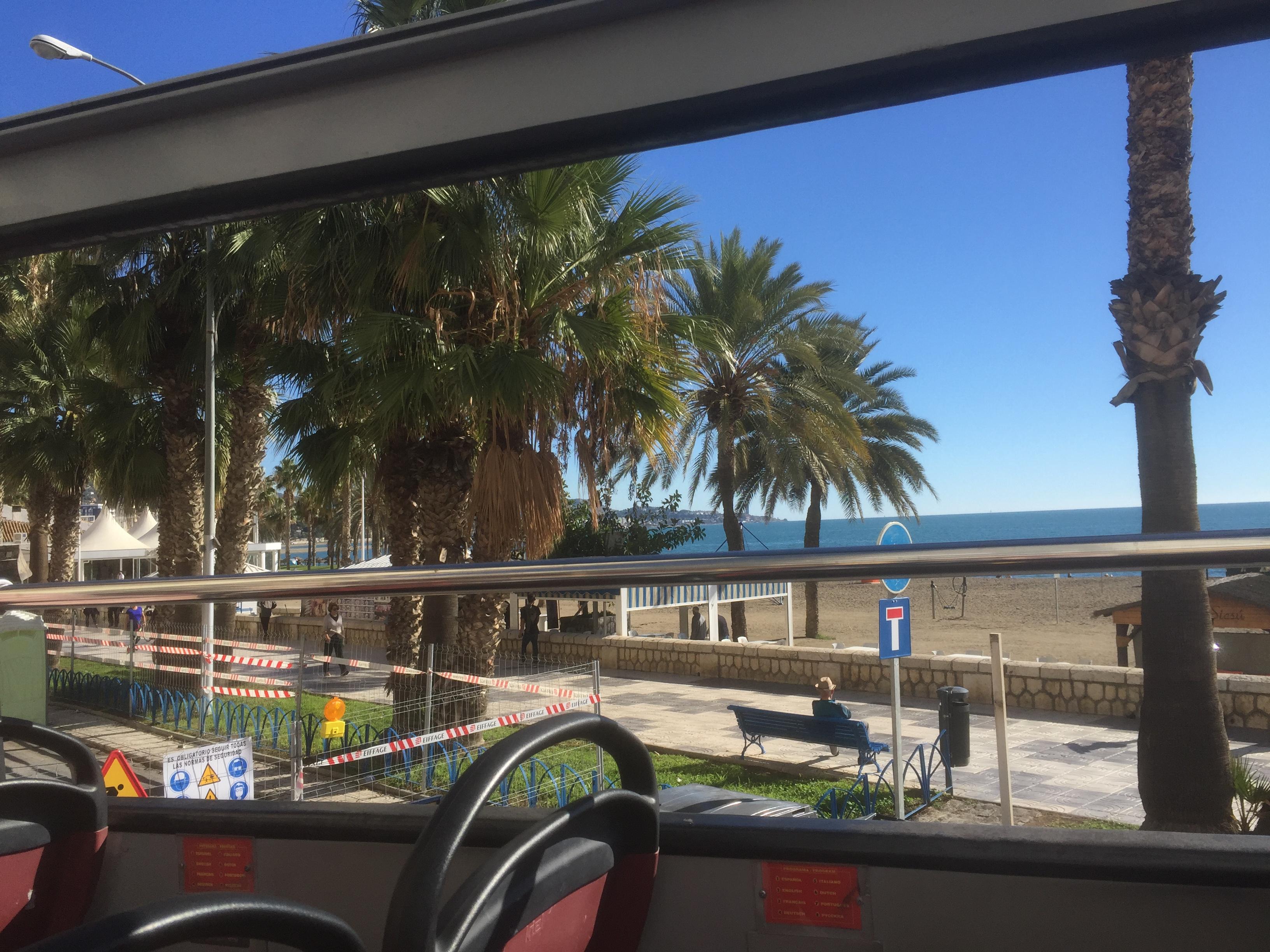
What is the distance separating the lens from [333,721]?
6.28 meters

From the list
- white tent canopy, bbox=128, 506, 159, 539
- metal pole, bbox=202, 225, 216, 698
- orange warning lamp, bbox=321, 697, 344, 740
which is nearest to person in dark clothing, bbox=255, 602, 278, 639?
metal pole, bbox=202, 225, 216, 698

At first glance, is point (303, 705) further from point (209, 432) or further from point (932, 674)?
point (209, 432)

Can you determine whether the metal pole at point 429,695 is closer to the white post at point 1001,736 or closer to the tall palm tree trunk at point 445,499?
the tall palm tree trunk at point 445,499

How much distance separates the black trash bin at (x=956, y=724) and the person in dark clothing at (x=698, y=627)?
1301 cm

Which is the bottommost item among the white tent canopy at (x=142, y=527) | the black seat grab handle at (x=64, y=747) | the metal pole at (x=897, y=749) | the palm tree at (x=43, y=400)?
the metal pole at (x=897, y=749)

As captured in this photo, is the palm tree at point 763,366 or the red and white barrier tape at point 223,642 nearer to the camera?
the red and white barrier tape at point 223,642

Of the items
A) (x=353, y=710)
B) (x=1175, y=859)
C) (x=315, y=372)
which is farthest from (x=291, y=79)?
(x=315, y=372)

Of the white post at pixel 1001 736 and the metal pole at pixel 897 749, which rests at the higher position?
the white post at pixel 1001 736

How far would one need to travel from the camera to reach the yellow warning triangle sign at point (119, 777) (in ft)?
13.1

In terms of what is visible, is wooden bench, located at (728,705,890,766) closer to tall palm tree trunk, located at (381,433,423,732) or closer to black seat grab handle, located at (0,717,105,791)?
tall palm tree trunk, located at (381,433,423,732)

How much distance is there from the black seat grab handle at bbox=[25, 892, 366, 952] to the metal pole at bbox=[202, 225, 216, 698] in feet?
35.9

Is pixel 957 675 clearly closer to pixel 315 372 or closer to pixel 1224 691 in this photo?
pixel 1224 691

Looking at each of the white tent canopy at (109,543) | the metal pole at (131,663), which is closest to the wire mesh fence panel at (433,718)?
the metal pole at (131,663)

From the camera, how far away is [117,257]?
1234 cm
